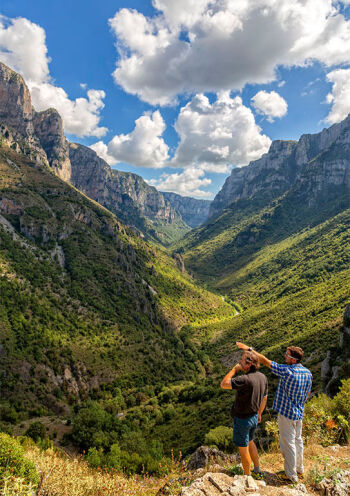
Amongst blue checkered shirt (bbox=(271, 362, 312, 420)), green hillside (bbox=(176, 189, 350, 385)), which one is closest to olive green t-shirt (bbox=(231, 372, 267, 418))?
blue checkered shirt (bbox=(271, 362, 312, 420))

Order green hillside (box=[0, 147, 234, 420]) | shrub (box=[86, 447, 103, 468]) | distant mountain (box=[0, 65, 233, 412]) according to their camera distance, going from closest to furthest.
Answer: shrub (box=[86, 447, 103, 468])
distant mountain (box=[0, 65, 233, 412])
green hillside (box=[0, 147, 234, 420])

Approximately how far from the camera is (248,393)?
6176 mm

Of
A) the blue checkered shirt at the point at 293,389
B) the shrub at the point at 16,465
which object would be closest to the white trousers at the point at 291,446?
the blue checkered shirt at the point at 293,389

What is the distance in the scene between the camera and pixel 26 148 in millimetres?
171375

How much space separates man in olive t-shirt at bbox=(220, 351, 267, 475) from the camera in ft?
20.2

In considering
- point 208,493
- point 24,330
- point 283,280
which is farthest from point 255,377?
point 283,280

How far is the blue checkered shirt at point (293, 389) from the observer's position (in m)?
6.59

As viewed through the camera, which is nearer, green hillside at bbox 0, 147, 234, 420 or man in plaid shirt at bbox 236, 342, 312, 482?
man in plaid shirt at bbox 236, 342, 312, 482

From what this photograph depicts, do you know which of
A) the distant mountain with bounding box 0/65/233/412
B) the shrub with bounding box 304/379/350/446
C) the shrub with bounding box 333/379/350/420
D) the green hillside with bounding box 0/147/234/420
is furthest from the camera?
the green hillside with bounding box 0/147/234/420

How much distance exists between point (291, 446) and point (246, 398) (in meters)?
1.82

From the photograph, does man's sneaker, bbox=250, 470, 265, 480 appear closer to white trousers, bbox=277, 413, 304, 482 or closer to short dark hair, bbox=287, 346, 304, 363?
white trousers, bbox=277, 413, 304, 482

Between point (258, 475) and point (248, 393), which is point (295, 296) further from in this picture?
point (248, 393)

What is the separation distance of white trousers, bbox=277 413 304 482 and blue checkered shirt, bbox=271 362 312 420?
235 millimetres

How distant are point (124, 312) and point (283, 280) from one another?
346 feet
